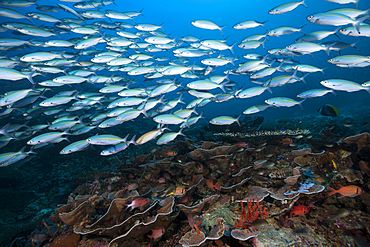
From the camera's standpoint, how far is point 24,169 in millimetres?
8047

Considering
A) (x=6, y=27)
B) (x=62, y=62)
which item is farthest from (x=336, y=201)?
(x=6, y=27)

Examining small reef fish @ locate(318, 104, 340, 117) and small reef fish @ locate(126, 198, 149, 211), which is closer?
small reef fish @ locate(126, 198, 149, 211)

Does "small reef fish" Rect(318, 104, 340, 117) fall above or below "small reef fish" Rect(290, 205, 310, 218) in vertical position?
above

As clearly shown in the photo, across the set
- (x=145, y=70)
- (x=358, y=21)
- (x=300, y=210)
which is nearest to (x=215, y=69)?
(x=145, y=70)

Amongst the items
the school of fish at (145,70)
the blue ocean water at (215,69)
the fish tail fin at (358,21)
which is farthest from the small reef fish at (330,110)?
the fish tail fin at (358,21)

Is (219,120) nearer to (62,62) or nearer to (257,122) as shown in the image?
(257,122)

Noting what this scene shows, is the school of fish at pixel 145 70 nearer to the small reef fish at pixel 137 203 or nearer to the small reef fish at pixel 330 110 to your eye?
the small reef fish at pixel 330 110

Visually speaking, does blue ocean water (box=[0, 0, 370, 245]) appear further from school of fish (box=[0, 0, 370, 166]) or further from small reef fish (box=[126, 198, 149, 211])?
small reef fish (box=[126, 198, 149, 211])

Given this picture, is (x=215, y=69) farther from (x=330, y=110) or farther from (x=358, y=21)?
(x=358, y=21)

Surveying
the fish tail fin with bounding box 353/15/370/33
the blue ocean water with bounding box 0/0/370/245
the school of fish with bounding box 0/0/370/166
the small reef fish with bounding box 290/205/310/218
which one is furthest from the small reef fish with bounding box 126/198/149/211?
the fish tail fin with bounding box 353/15/370/33

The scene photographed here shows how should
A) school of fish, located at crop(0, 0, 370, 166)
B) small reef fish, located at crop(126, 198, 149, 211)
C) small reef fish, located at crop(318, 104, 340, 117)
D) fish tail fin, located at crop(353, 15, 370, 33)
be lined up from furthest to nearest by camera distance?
small reef fish, located at crop(318, 104, 340, 117) → school of fish, located at crop(0, 0, 370, 166) → fish tail fin, located at crop(353, 15, 370, 33) → small reef fish, located at crop(126, 198, 149, 211)

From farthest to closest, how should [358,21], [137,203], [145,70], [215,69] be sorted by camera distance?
[215,69] < [145,70] < [358,21] < [137,203]

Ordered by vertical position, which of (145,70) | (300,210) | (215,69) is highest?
(145,70)

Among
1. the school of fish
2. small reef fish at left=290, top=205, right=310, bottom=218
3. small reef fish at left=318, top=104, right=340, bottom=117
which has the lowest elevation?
small reef fish at left=290, top=205, right=310, bottom=218
